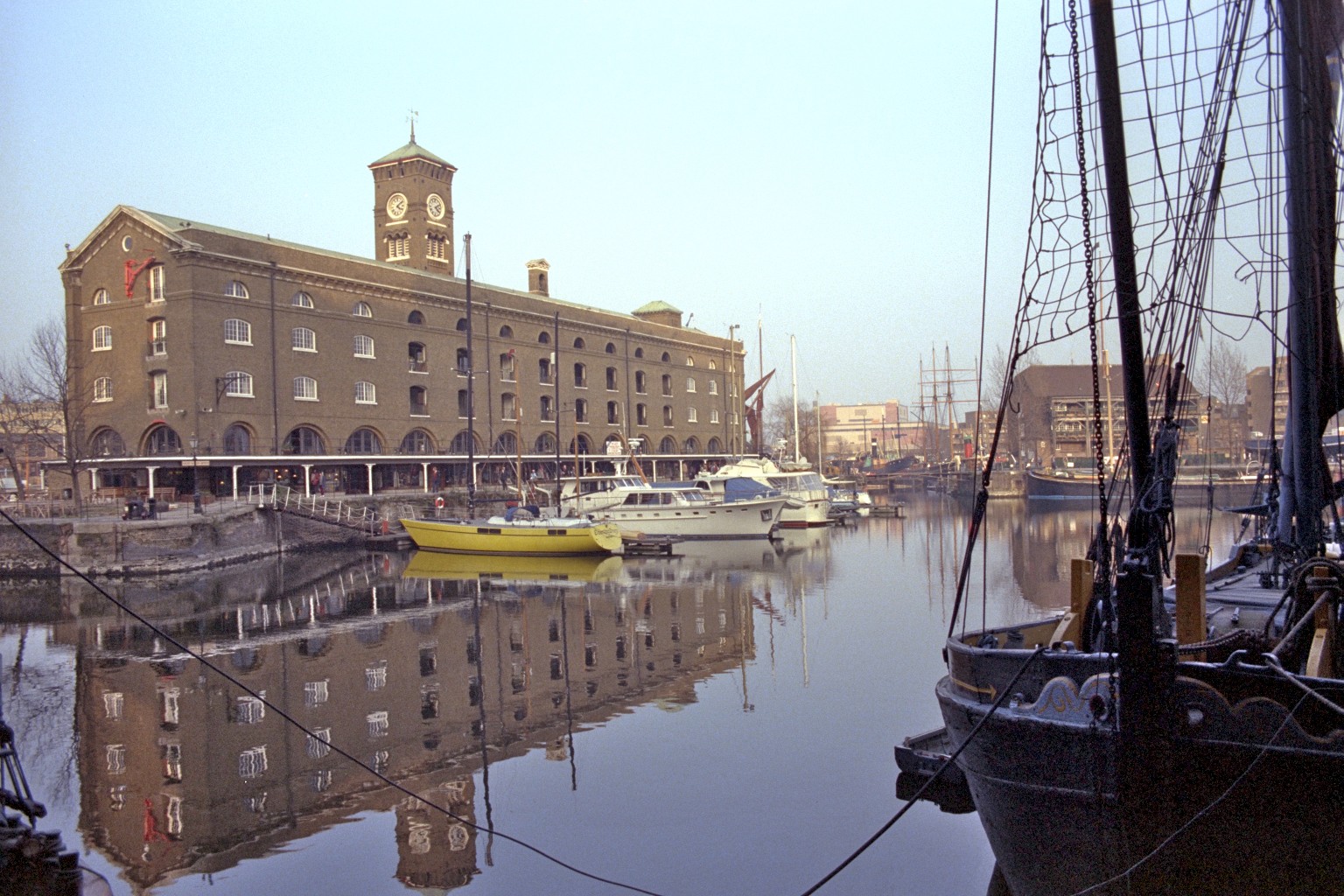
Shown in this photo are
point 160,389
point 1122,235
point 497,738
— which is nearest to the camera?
point 1122,235

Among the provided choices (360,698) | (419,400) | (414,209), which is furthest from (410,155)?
(360,698)

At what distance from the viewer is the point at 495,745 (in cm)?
1134

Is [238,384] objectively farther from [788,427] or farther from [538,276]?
[788,427]

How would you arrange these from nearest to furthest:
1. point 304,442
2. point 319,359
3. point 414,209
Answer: point 304,442
point 319,359
point 414,209

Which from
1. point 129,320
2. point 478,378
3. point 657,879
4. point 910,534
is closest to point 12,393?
point 129,320

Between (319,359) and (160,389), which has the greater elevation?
(319,359)

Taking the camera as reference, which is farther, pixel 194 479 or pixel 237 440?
pixel 237 440

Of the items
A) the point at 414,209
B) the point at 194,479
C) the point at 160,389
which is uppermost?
the point at 414,209

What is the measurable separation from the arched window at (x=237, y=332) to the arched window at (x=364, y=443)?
257 inches

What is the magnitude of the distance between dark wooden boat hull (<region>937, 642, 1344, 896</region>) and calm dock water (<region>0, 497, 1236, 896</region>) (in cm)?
232

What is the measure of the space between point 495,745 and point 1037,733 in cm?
715

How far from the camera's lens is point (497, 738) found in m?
11.7

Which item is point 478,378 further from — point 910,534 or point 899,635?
point 899,635

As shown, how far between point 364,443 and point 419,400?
428cm
